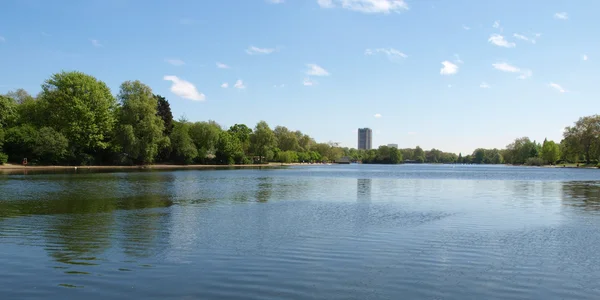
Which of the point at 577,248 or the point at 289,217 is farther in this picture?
the point at 289,217

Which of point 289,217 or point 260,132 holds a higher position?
point 260,132

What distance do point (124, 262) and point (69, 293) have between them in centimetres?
244

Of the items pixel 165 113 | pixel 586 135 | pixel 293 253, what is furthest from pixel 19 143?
pixel 586 135

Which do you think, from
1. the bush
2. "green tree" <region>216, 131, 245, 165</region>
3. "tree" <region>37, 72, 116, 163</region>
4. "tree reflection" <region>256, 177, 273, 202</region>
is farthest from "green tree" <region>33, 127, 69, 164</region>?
the bush

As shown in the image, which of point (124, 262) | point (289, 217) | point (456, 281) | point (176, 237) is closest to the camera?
point (456, 281)

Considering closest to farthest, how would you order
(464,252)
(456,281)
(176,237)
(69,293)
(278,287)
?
(69,293), (278,287), (456,281), (464,252), (176,237)

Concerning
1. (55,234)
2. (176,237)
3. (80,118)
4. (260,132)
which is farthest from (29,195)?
(260,132)

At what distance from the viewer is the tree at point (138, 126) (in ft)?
249

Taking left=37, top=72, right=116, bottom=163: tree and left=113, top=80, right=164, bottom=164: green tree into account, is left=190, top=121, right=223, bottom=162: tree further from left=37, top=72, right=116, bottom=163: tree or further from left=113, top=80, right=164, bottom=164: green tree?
left=37, top=72, right=116, bottom=163: tree

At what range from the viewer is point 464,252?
12.6m

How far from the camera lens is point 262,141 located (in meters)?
137

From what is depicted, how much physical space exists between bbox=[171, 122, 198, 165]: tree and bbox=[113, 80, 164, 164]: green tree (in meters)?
12.7

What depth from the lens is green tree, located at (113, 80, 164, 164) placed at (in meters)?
75.9

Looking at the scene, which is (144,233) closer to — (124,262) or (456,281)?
(124,262)
